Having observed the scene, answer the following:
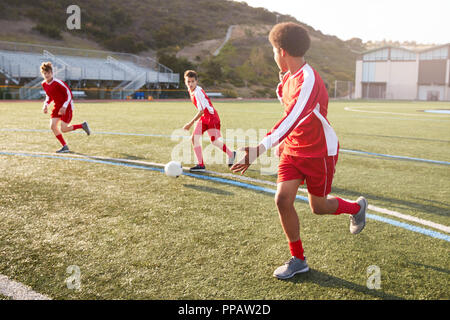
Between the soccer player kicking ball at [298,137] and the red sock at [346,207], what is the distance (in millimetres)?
315

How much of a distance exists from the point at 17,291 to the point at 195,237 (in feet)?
4.84

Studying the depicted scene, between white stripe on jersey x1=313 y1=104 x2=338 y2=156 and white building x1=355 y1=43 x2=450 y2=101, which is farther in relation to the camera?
white building x1=355 y1=43 x2=450 y2=101

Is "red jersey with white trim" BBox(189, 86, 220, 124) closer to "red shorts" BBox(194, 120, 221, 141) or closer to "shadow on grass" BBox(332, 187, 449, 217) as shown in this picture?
"red shorts" BBox(194, 120, 221, 141)

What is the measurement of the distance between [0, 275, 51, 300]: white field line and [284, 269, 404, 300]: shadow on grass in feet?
5.76

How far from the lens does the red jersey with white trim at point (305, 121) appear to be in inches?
104

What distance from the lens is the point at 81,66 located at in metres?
37.8

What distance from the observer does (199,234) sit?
348 cm

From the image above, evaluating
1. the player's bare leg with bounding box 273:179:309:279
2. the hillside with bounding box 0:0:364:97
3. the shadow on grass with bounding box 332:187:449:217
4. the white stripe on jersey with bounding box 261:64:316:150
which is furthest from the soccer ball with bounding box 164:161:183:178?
the hillside with bounding box 0:0:364:97

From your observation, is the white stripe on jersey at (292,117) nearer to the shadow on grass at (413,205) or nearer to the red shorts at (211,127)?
the shadow on grass at (413,205)

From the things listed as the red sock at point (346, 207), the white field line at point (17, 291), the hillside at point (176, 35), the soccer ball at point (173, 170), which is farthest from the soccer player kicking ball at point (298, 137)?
the hillside at point (176, 35)

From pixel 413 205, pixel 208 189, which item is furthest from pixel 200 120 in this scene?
pixel 413 205

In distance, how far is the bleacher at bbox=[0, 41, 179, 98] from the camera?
109ft

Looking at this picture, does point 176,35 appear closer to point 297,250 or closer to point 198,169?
point 198,169
